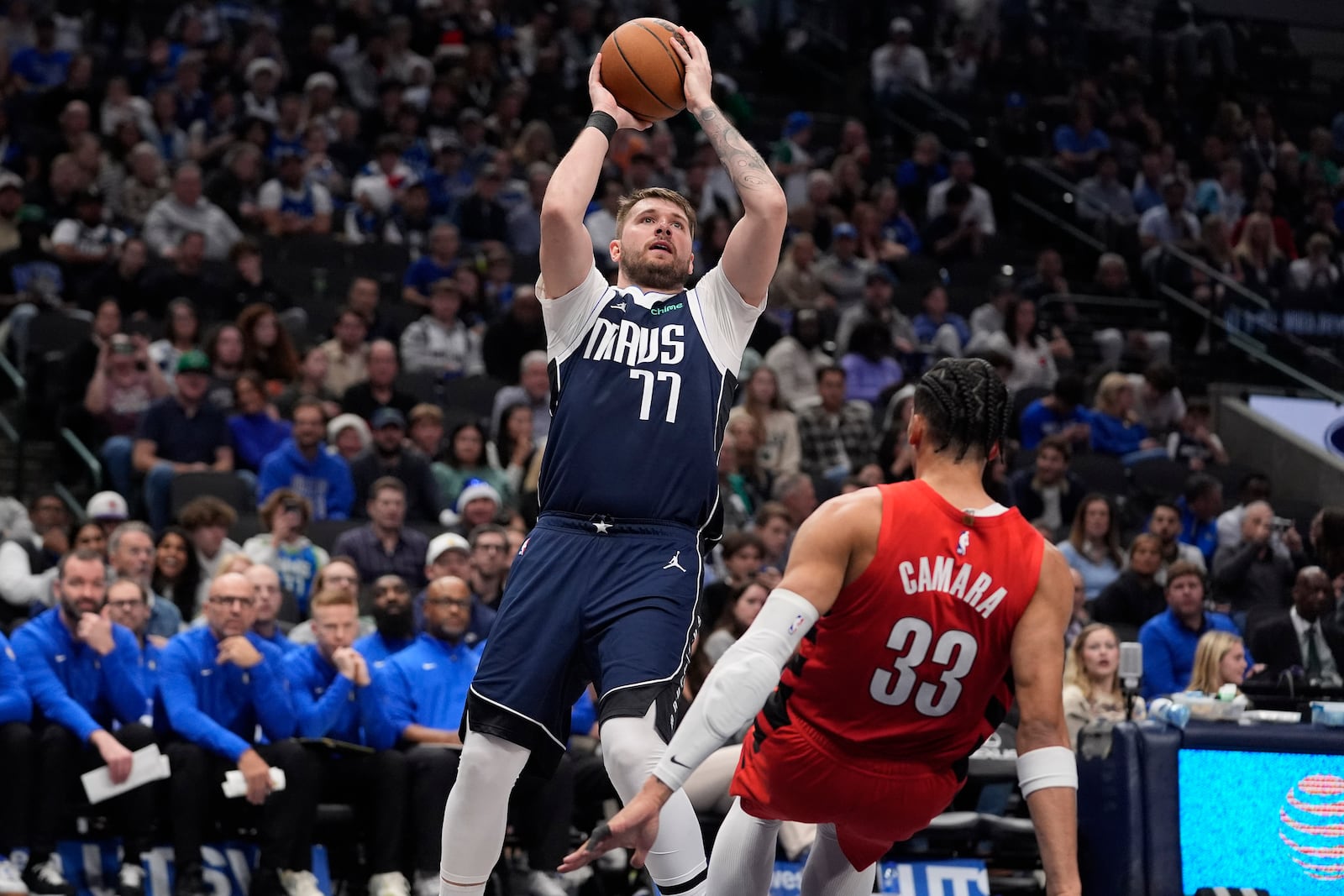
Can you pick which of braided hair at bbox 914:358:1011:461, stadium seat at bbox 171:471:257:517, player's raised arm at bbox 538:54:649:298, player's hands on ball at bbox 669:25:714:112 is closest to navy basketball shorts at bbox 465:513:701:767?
player's raised arm at bbox 538:54:649:298

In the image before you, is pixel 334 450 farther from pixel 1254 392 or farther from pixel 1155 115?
pixel 1155 115

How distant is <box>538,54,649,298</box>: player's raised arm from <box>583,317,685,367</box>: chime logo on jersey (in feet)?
0.56

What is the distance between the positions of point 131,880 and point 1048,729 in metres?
5.25

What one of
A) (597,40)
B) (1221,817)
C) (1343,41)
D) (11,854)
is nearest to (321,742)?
(11,854)

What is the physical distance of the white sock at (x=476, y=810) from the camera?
508 cm

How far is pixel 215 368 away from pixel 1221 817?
7512 millimetres

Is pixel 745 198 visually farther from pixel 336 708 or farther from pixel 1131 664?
pixel 336 708

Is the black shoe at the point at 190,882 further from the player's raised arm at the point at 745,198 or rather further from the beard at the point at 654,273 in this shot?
the player's raised arm at the point at 745,198

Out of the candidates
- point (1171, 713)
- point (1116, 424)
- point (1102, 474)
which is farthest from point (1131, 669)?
point (1116, 424)

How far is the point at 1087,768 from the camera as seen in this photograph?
323 inches

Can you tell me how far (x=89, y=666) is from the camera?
28.0 feet

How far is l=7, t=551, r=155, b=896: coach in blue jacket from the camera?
806cm

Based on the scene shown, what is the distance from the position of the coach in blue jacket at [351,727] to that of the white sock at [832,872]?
3495mm

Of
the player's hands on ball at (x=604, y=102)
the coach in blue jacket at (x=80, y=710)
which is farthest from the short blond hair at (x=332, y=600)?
the player's hands on ball at (x=604, y=102)
